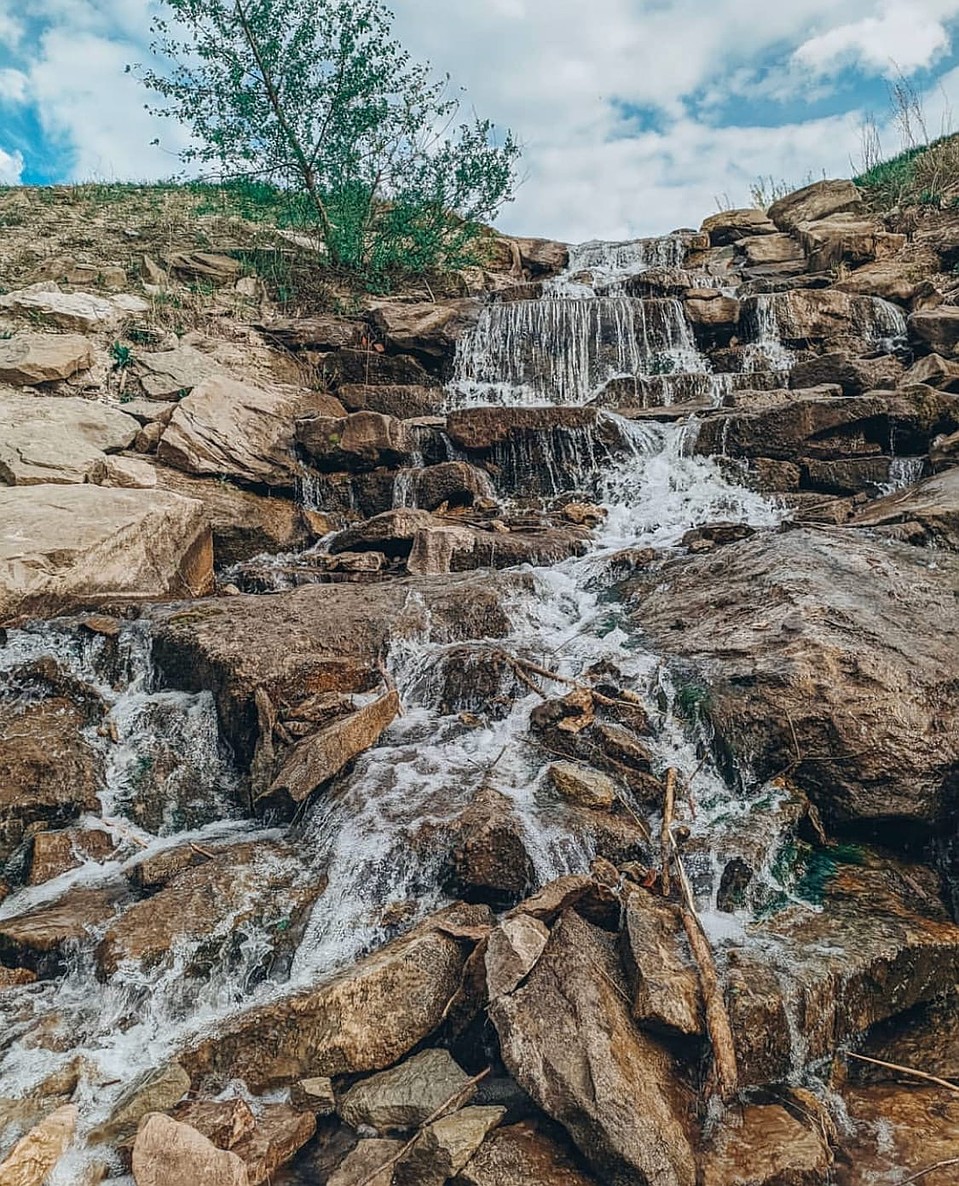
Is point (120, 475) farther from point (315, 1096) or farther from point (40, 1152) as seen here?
point (315, 1096)

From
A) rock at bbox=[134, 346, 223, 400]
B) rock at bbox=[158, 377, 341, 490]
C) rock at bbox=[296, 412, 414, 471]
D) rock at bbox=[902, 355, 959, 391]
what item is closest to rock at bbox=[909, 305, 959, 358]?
rock at bbox=[902, 355, 959, 391]

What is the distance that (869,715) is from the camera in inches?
138

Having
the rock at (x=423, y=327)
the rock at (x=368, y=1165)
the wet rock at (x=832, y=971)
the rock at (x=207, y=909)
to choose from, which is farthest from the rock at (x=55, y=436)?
the wet rock at (x=832, y=971)

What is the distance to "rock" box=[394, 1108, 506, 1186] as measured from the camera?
2.11m

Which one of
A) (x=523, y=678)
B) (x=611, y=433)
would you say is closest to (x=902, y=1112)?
(x=523, y=678)

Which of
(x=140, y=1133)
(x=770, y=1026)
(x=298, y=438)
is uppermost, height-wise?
(x=298, y=438)

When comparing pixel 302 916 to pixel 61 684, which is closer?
pixel 302 916

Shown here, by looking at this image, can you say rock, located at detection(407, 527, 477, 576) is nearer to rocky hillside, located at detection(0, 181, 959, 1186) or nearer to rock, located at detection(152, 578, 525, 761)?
rocky hillside, located at detection(0, 181, 959, 1186)

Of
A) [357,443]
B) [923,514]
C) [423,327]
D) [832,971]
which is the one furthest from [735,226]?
[832,971]

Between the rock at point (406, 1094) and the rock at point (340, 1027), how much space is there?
0.09 meters

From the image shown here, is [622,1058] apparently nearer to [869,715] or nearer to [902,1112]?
[902,1112]

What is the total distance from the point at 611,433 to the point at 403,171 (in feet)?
26.0

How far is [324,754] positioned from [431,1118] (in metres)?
1.95

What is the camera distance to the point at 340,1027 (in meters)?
2.56
